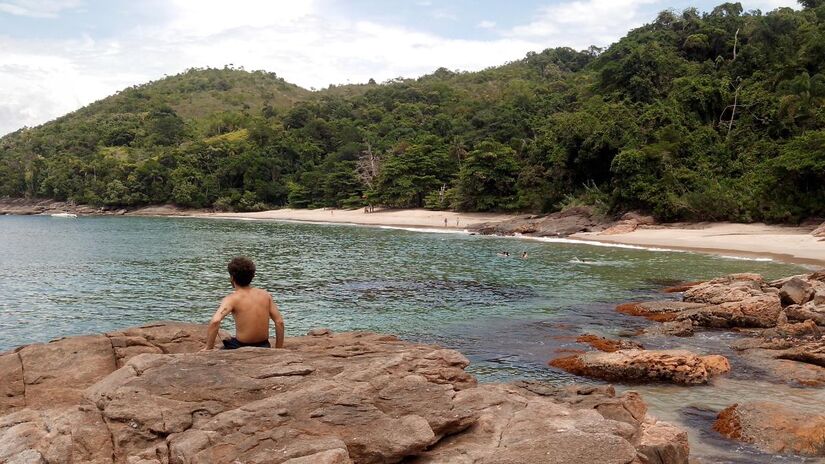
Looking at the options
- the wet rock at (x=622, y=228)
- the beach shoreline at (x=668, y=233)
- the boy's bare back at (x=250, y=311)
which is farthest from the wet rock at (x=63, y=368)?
the wet rock at (x=622, y=228)

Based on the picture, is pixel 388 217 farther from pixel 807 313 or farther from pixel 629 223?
pixel 807 313

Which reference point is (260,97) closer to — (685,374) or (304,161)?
(304,161)

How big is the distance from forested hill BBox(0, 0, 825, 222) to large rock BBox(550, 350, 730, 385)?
34720 mm

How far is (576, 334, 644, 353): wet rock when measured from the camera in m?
15.5

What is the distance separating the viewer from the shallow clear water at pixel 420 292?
1483cm

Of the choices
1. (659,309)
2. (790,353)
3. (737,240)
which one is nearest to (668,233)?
(737,240)

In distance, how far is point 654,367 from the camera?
41.2ft

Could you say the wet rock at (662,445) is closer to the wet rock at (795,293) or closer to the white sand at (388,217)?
the wet rock at (795,293)

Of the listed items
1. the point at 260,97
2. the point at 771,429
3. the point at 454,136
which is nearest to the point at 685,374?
the point at 771,429

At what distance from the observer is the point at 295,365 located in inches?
249

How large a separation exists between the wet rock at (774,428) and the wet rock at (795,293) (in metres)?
10.7

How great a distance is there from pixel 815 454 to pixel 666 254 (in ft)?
104

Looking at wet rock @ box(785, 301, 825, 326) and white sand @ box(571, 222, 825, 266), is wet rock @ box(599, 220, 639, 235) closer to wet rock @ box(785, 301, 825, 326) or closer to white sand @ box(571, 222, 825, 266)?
white sand @ box(571, 222, 825, 266)

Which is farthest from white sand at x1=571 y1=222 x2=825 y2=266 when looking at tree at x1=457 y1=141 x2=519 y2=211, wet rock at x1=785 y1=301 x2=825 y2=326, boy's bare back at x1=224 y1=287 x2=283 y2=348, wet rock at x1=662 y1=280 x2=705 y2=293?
boy's bare back at x1=224 y1=287 x2=283 y2=348
